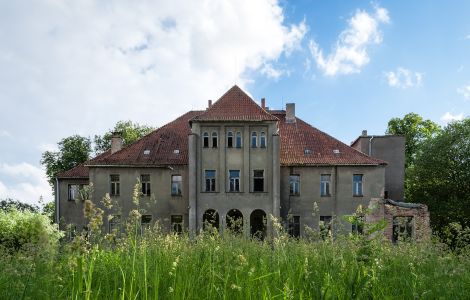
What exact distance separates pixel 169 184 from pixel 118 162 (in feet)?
14.0

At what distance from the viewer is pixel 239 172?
3075 centimetres

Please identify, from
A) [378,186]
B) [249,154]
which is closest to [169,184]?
[249,154]

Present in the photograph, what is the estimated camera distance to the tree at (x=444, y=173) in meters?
37.5

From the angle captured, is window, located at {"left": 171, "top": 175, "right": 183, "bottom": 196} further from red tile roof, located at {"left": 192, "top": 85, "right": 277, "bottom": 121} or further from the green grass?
the green grass

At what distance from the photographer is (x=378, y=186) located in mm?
31906

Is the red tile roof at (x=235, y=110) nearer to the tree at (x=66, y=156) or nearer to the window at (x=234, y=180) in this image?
the window at (x=234, y=180)

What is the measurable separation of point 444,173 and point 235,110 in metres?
21.6

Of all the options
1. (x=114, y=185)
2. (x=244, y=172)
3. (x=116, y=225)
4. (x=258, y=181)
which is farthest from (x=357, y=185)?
(x=116, y=225)

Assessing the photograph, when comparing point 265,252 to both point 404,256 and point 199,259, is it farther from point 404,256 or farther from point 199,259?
point 404,256

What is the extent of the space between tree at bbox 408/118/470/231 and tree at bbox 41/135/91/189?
38136 millimetres

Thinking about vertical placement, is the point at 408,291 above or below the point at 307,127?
below

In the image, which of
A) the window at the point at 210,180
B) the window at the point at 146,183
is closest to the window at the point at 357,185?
the window at the point at 210,180

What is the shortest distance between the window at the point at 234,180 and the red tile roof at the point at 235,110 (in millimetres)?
3888

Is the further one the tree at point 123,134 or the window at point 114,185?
the tree at point 123,134
